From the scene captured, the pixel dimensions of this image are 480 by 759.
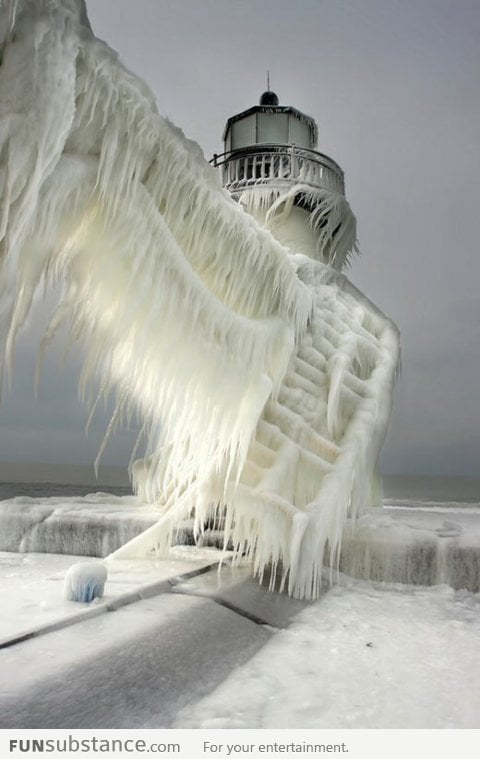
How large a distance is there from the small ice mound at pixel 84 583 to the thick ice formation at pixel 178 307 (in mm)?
1041

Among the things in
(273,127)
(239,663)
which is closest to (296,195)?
(273,127)

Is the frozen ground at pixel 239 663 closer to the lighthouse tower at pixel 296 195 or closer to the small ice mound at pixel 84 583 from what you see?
the small ice mound at pixel 84 583

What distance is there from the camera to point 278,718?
2006 millimetres

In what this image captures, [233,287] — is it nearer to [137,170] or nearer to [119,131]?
[137,170]

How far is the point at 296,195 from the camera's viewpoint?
8711mm

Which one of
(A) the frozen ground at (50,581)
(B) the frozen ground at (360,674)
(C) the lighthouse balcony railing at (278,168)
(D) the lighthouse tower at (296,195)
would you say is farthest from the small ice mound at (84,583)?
(C) the lighthouse balcony railing at (278,168)

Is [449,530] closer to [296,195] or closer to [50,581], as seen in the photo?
[50,581]

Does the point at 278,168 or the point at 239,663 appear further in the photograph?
the point at 278,168

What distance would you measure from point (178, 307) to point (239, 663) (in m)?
1.97

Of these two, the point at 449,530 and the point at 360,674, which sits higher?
the point at 449,530

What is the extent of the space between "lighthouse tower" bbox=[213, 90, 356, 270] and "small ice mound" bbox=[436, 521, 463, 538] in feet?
16.4

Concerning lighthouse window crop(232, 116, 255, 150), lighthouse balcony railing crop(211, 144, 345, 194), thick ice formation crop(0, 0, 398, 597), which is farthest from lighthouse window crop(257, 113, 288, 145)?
thick ice formation crop(0, 0, 398, 597)
